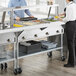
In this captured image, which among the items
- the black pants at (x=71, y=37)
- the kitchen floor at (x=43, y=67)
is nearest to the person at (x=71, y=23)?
the black pants at (x=71, y=37)

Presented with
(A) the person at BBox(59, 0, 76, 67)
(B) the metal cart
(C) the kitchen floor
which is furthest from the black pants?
(B) the metal cart

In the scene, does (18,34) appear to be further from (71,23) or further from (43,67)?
(71,23)

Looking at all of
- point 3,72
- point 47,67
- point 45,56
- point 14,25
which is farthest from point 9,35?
point 45,56

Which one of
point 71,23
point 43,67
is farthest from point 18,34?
point 71,23

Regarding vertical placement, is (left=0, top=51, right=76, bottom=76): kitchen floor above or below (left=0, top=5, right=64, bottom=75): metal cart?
below

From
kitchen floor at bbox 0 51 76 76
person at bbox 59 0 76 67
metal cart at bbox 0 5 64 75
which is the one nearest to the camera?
metal cart at bbox 0 5 64 75

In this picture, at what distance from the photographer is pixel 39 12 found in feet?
32.4

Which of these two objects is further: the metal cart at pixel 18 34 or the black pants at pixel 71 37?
the black pants at pixel 71 37

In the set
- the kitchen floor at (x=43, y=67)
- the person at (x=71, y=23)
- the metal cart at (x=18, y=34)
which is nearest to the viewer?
the metal cart at (x=18, y=34)

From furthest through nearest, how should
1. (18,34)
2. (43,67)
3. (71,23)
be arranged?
(43,67)
(71,23)
(18,34)

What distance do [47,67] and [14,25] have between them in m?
1.00

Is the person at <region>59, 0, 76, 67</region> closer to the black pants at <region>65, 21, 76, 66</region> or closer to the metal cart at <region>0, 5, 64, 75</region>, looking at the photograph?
the black pants at <region>65, 21, 76, 66</region>

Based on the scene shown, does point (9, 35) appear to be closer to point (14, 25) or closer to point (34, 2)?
point (14, 25)

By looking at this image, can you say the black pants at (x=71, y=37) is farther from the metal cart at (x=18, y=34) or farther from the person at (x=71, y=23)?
the metal cart at (x=18, y=34)
